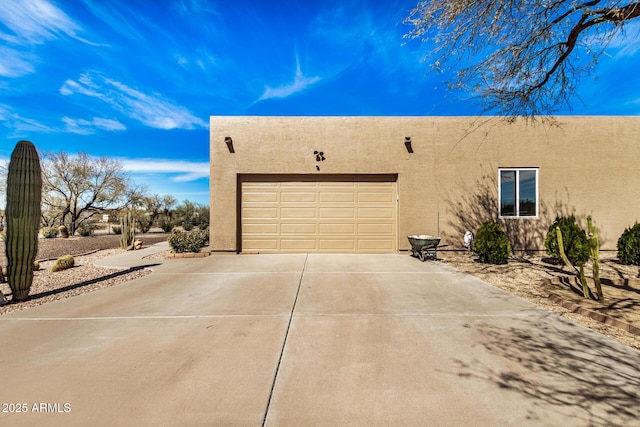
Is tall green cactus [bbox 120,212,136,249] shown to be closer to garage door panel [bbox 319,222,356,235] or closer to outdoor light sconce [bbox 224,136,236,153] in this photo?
outdoor light sconce [bbox 224,136,236,153]

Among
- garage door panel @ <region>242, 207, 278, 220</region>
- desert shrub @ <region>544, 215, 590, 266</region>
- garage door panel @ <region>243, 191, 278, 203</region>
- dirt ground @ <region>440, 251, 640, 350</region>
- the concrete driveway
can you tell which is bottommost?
the concrete driveway

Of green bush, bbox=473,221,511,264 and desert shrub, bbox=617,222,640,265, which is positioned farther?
green bush, bbox=473,221,511,264

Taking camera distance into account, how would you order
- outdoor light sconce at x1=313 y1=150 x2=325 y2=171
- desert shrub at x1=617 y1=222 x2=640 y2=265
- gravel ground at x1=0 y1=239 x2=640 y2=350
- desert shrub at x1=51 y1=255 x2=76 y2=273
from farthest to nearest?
outdoor light sconce at x1=313 y1=150 x2=325 y2=171 < desert shrub at x1=51 y1=255 x2=76 y2=273 < desert shrub at x1=617 y1=222 x2=640 y2=265 < gravel ground at x1=0 y1=239 x2=640 y2=350

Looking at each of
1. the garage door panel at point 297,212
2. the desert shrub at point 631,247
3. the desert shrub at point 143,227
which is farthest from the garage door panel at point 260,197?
the desert shrub at point 143,227

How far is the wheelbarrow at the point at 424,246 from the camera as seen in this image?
311 inches

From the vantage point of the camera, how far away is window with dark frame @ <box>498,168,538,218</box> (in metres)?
9.33

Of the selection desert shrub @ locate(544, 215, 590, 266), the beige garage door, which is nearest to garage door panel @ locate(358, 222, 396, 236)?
the beige garage door

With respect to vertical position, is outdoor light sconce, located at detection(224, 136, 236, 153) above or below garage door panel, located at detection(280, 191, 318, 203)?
above

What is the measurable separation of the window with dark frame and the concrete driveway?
5991 mm

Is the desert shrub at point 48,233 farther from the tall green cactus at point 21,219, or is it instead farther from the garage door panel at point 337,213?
the garage door panel at point 337,213

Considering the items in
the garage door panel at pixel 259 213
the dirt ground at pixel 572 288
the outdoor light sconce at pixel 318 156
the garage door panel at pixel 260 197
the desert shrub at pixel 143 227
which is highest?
the outdoor light sconce at pixel 318 156

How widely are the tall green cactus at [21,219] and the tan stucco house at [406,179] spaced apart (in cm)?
487

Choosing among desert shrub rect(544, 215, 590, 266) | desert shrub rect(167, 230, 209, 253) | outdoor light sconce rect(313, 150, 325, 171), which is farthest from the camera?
outdoor light sconce rect(313, 150, 325, 171)

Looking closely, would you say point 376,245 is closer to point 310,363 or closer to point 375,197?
point 375,197
